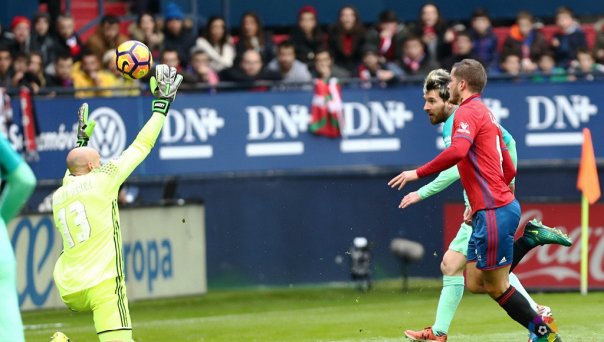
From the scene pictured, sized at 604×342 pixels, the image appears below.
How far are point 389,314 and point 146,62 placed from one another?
440 cm

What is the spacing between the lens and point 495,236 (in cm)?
944

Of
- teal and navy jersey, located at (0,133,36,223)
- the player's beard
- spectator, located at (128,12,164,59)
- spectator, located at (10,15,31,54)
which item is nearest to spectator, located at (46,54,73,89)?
spectator, located at (10,15,31,54)

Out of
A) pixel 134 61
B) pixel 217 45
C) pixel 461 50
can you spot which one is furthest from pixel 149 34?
pixel 134 61

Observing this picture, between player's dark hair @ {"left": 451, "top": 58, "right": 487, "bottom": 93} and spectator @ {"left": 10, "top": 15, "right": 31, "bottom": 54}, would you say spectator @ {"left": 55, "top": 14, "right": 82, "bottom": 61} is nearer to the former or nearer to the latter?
spectator @ {"left": 10, "top": 15, "right": 31, "bottom": 54}

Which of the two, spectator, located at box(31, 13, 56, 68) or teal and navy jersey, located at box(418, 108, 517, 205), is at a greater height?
spectator, located at box(31, 13, 56, 68)

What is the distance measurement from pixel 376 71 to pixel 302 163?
1646 millimetres

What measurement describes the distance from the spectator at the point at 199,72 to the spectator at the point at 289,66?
89 centimetres

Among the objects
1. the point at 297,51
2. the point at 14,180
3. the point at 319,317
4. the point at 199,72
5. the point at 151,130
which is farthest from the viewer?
the point at 297,51

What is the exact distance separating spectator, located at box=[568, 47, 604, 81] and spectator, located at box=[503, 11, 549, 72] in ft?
1.84

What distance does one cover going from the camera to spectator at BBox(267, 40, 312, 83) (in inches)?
705

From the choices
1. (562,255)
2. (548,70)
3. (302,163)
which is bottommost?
(562,255)

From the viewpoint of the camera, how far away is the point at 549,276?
16.5 m

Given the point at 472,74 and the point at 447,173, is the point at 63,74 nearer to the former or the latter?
the point at 447,173

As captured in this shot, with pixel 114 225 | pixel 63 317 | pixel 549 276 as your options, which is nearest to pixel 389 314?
pixel 549 276
